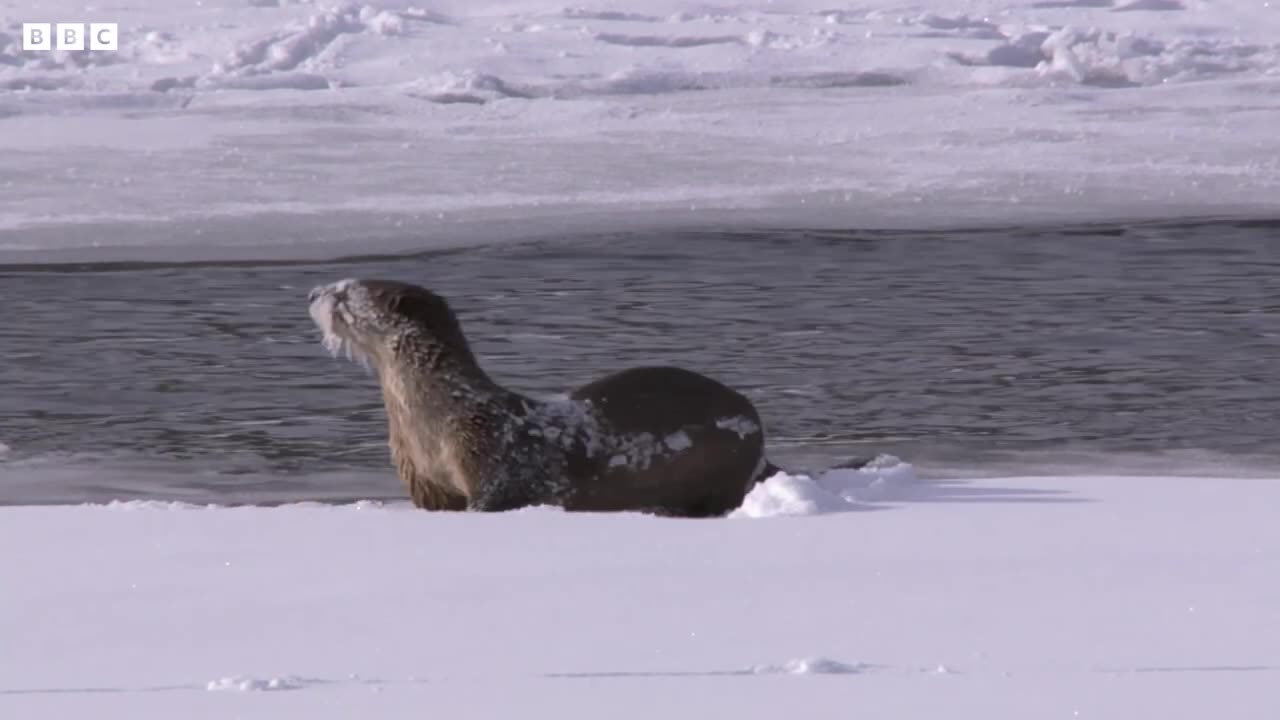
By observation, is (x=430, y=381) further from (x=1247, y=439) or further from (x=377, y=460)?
(x=1247, y=439)

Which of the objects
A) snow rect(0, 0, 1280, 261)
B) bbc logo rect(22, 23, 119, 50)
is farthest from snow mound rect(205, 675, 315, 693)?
bbc logo rect(22, 23, 119, 50)

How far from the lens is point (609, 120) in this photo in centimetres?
1644

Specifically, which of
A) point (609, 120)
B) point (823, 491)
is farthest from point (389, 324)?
point (609, 120)

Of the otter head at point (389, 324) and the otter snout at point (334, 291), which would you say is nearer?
the otter head at point (389, 324)

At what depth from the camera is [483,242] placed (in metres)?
13.1

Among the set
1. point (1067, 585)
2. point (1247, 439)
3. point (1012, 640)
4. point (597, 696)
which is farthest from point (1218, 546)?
point (1247, 439)

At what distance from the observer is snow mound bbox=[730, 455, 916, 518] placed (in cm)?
490

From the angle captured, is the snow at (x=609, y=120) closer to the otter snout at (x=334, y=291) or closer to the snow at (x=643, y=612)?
the otter snout at (x=334, y=291)

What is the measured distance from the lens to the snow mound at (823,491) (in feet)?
16.1

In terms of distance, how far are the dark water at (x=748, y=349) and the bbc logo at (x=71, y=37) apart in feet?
21.0

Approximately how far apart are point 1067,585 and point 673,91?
13906mm

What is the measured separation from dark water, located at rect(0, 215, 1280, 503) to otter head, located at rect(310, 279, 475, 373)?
0.59 metres

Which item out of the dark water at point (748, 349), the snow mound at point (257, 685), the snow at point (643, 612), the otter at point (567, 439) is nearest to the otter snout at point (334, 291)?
the otter at point (567, 439)

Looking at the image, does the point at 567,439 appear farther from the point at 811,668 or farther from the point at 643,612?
the point at 811,668
